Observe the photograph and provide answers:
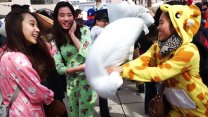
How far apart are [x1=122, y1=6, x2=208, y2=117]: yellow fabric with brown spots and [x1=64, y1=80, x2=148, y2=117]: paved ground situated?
223cm

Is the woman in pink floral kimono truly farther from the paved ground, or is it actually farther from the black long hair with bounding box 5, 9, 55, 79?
the paved ground

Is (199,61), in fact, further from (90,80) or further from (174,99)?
(90,80)

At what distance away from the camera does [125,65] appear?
2158mm

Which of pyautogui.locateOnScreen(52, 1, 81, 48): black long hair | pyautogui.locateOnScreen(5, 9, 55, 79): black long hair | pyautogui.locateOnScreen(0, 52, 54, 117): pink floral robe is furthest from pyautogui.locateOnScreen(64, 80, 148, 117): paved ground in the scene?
pyautogui.locateOnScreen(0, 52, 54, 117): pink floral robe

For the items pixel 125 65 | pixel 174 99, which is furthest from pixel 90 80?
pixel 174 99

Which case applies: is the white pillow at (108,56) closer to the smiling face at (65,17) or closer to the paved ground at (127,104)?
the smiling face at (65,17)

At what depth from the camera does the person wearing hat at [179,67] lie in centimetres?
207

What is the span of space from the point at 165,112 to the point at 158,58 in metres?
0.47

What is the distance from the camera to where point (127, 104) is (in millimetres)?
5023

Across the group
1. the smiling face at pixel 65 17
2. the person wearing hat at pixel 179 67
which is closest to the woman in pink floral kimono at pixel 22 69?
the person wearing hat at pixel 179 67

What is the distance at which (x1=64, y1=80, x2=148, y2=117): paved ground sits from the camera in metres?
4.62

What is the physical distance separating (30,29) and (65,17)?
88cm

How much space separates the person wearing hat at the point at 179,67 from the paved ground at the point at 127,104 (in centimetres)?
230

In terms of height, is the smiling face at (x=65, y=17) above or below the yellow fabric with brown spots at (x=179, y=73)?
above
